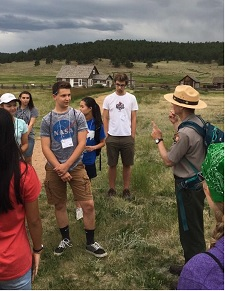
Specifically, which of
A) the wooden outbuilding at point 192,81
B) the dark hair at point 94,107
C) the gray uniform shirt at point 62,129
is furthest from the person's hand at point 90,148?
the wooden outbuilding at point 192,81

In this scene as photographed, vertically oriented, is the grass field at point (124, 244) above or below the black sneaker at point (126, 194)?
below

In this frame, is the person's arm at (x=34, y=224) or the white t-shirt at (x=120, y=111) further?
the white t-shirt at (x=120, y=111)

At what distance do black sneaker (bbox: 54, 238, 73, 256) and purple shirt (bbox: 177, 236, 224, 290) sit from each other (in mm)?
2838

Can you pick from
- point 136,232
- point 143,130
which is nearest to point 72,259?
point 136,232

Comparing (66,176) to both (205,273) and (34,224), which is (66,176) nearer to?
(34,224)

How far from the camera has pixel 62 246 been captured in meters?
4.27

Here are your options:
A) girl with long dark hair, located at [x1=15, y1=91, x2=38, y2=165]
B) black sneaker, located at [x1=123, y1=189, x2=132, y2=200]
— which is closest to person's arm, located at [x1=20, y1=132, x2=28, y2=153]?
girl with long dark hair, located at [x1=15, y1=91, x2=38, y2=165]

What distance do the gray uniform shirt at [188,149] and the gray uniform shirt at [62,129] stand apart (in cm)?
122

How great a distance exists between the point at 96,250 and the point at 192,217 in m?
1.27

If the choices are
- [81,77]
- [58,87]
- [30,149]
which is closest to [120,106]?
[30,149]

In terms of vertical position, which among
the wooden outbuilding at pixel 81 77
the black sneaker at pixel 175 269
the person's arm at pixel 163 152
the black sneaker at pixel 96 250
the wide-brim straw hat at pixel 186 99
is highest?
the wooden outbuilding at pixel 81 77

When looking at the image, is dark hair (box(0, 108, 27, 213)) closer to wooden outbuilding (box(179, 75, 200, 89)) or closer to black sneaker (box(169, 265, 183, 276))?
black sneaker (box(169, 265, 183, 276))

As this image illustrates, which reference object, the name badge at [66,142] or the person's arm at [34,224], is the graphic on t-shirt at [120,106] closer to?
the name badge at [66,142]

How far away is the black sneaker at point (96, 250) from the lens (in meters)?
4.12
